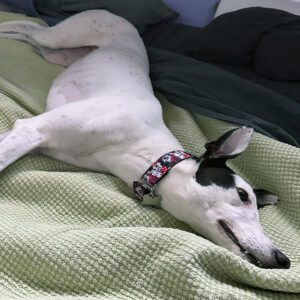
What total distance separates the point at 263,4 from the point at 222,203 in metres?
2.30

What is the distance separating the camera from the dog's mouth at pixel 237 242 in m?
1.35

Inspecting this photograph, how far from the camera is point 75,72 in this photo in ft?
7.75

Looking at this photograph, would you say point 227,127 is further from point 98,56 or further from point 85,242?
point 85,242

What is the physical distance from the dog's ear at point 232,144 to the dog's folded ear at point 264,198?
0.23m

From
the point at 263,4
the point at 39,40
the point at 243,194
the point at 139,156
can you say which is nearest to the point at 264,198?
the point at 243,194

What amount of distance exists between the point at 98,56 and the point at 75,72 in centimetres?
17

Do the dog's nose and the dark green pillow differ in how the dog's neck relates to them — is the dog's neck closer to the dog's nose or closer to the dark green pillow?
the dog's nose

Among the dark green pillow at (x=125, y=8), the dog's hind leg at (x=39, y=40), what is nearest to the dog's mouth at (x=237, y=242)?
the dog's hind leg at (x=39, y=40)

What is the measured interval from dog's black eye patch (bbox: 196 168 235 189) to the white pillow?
83.4 inches

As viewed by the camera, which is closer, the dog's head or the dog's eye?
the dog's head

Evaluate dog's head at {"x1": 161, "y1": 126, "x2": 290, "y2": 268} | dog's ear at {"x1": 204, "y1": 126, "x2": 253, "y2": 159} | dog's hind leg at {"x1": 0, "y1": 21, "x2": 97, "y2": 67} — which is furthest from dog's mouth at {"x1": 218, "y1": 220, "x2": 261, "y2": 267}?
dog's hind leg at {"x1": 0, "y1": 21, "x2": 97, "y2": 67}

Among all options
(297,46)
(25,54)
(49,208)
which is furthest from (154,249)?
(25,54)

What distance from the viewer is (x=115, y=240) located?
4.14ft

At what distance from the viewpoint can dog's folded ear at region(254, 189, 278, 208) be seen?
1700 millimetres
